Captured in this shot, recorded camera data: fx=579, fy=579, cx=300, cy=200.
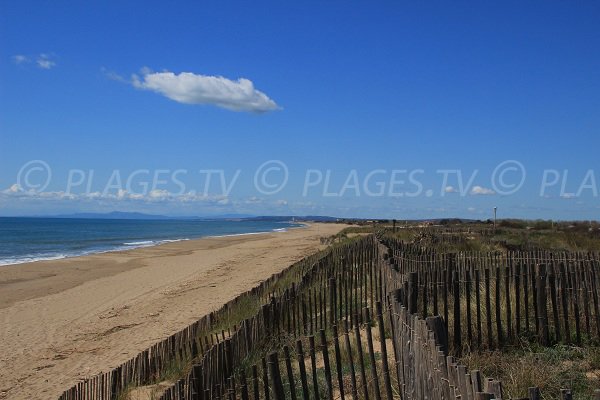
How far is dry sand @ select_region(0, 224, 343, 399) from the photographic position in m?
8.80

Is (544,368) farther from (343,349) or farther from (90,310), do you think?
(90,310)

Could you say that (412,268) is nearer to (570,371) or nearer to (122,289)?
(570,371)

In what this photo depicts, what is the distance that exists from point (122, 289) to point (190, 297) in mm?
3623

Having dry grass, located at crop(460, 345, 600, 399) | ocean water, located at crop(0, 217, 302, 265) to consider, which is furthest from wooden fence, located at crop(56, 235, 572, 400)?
ocean water, located at crop(0, 217, 302, 265)

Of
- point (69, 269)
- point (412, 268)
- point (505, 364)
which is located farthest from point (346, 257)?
point (69, 269)

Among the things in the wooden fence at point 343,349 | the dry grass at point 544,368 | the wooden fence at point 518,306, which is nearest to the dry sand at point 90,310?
the wooden fence at point 343,349

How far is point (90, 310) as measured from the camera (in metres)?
14.4

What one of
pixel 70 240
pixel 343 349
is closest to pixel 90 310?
pixel 343 349

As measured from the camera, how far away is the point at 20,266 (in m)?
25.8

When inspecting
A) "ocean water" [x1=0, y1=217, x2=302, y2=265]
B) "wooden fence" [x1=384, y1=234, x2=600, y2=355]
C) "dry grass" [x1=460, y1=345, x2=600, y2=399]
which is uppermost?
"wooden fence" [x1=384, y1=234, x2=600, y2=355]

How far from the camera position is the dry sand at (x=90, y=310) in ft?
28.9

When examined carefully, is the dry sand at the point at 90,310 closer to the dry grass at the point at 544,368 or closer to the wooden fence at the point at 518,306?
the wooden fence at the point at 518,306

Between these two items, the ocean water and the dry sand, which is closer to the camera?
the dry sand

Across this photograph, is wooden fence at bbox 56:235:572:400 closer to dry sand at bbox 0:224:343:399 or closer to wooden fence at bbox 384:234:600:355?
wooden fence at bbox 384:234:600:355
